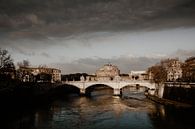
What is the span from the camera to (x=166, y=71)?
2200 inches

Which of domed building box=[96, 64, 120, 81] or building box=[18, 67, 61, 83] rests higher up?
domed building box=[96, 64, 120, 81]

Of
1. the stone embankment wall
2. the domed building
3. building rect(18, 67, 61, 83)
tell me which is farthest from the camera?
the domed building

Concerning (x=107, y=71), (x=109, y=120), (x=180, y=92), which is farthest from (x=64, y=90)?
(x=107, y=71)

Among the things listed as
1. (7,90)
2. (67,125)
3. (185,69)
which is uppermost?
(185,69)

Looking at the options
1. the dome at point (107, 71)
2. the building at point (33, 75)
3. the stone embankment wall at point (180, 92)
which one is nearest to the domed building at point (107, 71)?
the dome at point (107, 71)

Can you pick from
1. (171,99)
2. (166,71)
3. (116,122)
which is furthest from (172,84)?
(116,122)

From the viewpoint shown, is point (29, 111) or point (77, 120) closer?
point (77, 120)

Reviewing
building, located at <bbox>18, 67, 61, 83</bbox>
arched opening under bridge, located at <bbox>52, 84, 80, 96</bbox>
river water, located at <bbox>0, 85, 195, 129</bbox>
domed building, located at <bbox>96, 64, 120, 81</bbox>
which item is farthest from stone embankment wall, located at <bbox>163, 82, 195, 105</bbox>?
domed building, located at <bbox>96, 64, 120, 81</bbox>

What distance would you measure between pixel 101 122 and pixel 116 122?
149 centimetres

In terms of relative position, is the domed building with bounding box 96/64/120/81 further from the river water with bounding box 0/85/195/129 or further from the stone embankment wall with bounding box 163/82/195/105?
the river water with bounding box 0/85/195/129

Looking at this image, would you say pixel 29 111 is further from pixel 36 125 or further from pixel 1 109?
pixel 36 125

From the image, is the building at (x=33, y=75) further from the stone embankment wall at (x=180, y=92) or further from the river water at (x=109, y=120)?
the stone embankment wall at (x=180, y=92)

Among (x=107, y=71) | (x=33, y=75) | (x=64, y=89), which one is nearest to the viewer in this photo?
(x=64, y=89)

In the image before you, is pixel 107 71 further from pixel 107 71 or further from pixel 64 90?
pixel 64 90
